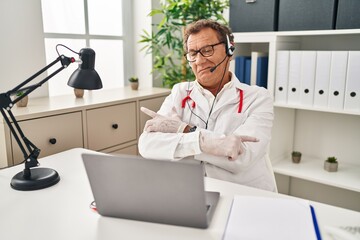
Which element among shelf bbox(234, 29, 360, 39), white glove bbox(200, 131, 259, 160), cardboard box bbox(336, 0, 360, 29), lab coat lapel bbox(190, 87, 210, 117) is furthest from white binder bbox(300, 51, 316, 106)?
white glove bbox(200, 131, 259, 160)

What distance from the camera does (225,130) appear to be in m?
1.57

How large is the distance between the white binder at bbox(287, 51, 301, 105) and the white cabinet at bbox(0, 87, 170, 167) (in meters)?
0.95

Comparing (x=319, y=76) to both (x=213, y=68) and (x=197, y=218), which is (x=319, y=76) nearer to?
(x=213, y=68)

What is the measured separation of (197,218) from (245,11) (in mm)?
1750

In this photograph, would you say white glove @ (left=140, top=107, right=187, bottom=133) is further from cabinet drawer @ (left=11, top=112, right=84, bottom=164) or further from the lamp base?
cabinet drawer @ (left=11, top=112, right=84, bottom=164)

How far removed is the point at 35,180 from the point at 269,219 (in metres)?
0.85

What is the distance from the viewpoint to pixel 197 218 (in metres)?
0.95

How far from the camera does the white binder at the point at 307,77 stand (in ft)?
6.96

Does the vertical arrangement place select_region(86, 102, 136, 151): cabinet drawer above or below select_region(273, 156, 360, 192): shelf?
above

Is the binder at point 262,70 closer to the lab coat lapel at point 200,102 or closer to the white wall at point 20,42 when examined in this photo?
the lab coat lapel at point 200,102

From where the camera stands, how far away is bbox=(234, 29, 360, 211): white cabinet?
2.23m

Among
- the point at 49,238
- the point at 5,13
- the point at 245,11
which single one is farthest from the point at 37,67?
the point at 49,238

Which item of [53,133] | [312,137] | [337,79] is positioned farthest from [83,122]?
[312,137]

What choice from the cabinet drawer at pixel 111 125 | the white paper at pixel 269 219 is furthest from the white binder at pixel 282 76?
the white paper at pixel 269 219
